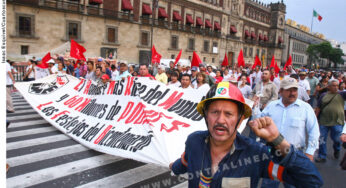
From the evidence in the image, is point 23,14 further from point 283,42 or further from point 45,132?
point 283,42

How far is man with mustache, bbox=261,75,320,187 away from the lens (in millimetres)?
3201

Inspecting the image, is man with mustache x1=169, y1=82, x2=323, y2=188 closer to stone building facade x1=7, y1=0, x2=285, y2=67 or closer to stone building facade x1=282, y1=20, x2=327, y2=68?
stone building facade x1=7, y1=0, x2=285, y2=67

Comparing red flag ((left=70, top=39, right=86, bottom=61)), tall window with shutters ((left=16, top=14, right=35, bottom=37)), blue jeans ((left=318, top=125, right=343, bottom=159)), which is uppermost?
tall window with shutters ((left=16, top=14, right=35, bottom=37))

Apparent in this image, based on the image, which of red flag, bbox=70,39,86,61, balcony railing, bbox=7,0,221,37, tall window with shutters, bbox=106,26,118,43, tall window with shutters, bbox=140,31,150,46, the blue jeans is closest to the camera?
the blue jeans

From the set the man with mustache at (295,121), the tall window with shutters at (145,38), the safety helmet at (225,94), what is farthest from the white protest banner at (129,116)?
the tall window with shutters at (145,38)

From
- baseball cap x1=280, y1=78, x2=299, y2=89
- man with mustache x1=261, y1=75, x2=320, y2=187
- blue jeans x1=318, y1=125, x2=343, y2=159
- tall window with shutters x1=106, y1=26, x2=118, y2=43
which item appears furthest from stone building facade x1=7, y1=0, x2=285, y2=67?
man with mustache x1=261, y1=75, x2=320, y2=187

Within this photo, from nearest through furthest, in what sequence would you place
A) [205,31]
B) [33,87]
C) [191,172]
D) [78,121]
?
[191,172]
[78,121]
[33,87]
[205,31]

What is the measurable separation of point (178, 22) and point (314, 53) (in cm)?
6269

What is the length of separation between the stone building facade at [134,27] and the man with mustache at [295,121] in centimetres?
2518

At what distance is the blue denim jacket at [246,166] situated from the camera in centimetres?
133

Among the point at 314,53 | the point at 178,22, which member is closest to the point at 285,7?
the point at 314,53

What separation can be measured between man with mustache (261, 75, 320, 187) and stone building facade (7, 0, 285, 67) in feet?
82.6

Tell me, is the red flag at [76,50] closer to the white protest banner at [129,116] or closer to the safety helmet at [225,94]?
the white protest banner at [129,116]

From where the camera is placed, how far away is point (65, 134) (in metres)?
6.30
